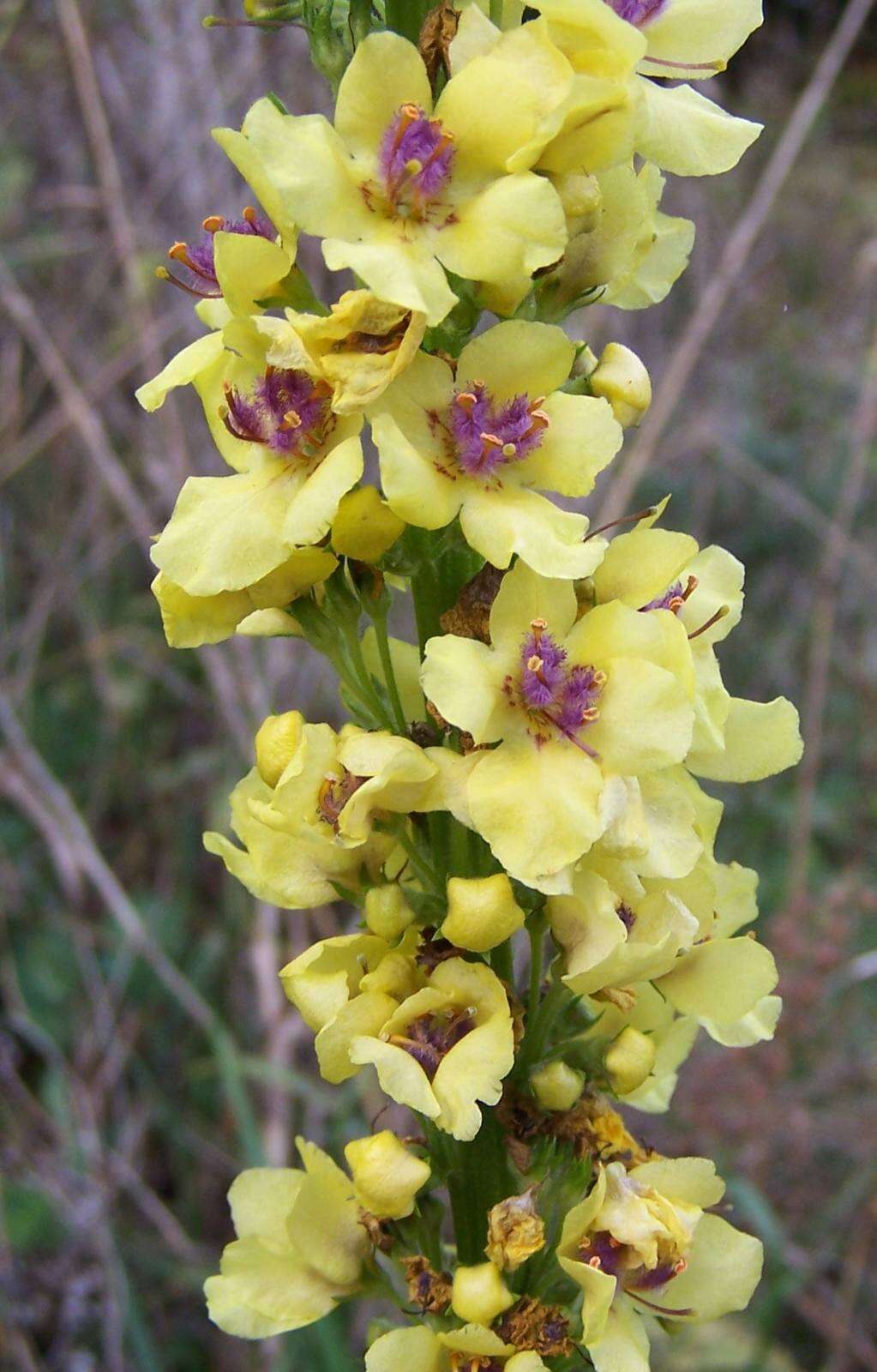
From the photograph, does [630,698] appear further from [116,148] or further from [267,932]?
[116,148]

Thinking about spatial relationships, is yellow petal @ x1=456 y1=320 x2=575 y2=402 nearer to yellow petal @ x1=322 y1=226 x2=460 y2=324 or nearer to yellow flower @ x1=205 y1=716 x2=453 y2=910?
yellow petal @ x1=322 y1=226 x2=460 y2=324

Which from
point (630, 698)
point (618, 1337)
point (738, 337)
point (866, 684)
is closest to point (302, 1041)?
point (866, 684)

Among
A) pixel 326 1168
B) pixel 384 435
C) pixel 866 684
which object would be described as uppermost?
pixel 384 435

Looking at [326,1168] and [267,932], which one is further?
[267,932]

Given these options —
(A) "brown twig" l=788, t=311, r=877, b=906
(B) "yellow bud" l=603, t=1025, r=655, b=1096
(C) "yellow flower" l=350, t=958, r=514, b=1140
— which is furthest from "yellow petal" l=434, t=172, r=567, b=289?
(A) "brown twig" l=788, t=311, r=877, b=906

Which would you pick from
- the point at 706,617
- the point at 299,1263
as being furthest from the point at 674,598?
the point at 299,1263

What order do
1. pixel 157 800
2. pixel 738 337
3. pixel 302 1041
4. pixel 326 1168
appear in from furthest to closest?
pixel 738 337, pixel 157 800, pixel 302 1041, pixel 326 1168

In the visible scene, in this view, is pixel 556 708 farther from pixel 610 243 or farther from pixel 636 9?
pixel 636 9

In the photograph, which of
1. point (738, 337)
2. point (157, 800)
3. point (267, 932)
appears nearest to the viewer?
point (267, 932)

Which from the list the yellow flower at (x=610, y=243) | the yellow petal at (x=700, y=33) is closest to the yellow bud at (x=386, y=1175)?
the yellow flower at (x=610, y=243)
